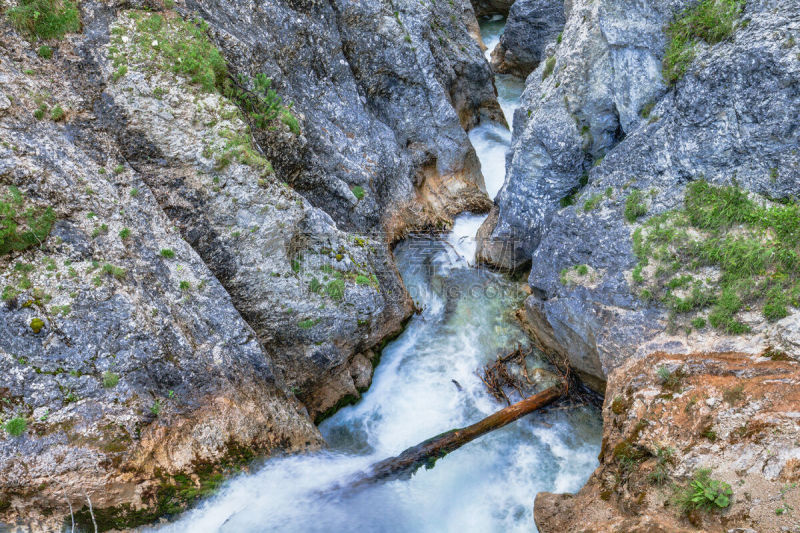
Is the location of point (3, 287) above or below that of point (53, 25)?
below

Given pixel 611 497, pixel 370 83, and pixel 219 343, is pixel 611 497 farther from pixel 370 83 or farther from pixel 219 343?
pixel 370 83

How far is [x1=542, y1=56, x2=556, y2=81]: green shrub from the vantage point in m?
13.6

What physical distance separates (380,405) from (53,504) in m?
6.60

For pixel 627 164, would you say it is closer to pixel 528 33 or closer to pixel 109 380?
pixel 109 380

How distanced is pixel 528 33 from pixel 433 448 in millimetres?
20692

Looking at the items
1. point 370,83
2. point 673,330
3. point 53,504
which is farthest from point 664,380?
point 370,83

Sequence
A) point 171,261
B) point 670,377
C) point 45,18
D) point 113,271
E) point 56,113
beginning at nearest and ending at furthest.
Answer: point 113,271, point 670,377, point 56,113, point 171,261, point 45,18

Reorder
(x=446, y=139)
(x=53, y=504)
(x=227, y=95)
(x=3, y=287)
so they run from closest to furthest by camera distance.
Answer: (x=53, y=504)
(x=3, y=287)
(x=227, y=95)
(x=446, y=139)

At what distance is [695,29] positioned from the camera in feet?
33.3

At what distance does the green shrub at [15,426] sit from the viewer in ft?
23.5

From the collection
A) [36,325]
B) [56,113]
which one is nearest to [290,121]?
[56,113]

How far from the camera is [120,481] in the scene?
7570 millimetres

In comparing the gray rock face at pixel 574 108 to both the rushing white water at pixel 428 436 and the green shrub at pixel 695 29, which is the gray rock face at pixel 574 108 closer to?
the green shrub at pixel 695 29

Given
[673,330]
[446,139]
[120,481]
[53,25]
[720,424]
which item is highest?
[53,25]
